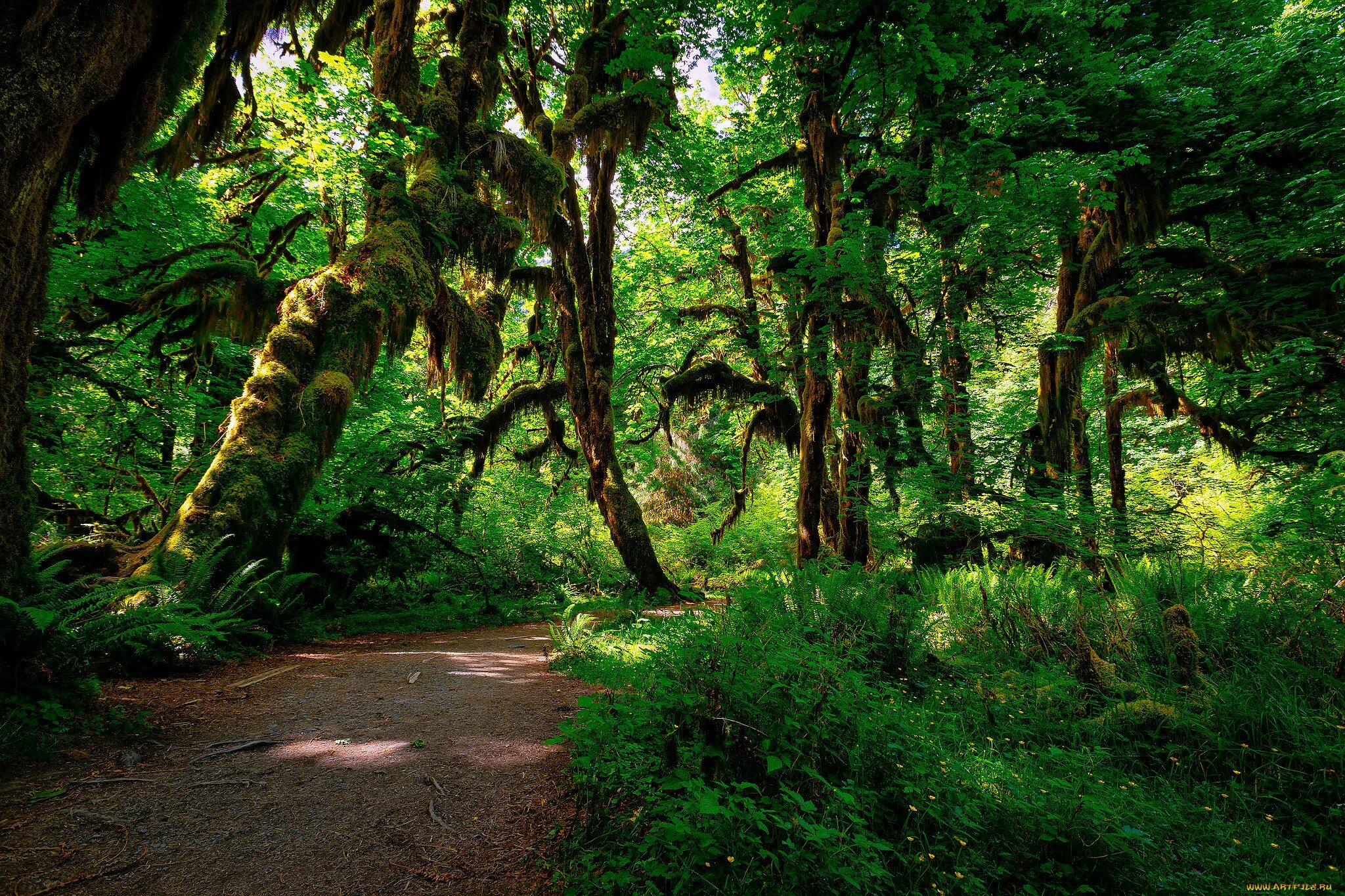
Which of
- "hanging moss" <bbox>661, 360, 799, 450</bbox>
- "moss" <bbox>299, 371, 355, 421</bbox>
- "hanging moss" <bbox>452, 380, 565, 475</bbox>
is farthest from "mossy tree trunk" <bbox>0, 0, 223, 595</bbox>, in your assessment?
"hanging moss" <bbox>661, 360, 799, 450</bbox>

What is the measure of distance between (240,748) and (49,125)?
11.9ft

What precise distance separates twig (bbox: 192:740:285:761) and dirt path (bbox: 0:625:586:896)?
2cm

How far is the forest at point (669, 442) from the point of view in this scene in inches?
97.3

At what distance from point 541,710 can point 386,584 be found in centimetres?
712

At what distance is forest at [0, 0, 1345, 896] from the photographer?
2.47 metres

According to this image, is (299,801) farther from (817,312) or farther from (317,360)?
(817,312)

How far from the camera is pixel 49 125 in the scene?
9.46 feet

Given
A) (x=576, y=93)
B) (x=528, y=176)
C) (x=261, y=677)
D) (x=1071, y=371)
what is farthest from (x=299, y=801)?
(x=576, y=93)

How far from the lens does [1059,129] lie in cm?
646


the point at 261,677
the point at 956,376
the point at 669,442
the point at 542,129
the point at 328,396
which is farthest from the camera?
the point at 669,442

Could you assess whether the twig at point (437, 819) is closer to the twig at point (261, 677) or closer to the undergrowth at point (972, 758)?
the undergrowth at point (972, 758)

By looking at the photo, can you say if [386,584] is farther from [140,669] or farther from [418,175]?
[418,175]

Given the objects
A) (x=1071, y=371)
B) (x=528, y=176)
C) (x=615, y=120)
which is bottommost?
(x=1071, y=371)

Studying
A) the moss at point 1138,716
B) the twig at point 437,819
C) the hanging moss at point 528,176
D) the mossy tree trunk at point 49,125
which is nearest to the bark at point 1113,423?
the moss at point 1138,716
